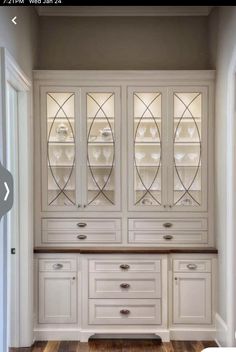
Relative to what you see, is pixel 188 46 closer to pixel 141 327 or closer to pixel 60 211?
pixel 60 211

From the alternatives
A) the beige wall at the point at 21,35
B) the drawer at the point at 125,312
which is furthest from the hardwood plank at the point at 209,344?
the beige wall at the point at 21,35

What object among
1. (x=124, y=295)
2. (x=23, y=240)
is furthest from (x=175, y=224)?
(x=23, y=240)

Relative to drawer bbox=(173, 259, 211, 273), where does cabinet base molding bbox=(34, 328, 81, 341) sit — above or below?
below

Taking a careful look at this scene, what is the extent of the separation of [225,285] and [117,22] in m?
2.41

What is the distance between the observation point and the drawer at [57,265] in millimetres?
3697

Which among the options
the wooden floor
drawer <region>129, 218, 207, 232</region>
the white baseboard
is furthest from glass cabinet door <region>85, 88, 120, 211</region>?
the white baseboard

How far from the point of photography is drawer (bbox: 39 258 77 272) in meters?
3.70

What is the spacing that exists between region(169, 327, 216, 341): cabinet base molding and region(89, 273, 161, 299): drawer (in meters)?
0.34

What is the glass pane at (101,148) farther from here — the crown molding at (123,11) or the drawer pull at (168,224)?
the crown molding at (123,11)

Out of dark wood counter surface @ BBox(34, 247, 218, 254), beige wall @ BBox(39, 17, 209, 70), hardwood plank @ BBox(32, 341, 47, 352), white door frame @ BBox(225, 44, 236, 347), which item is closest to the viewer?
white door frame @ BBox(225, 44, 236, 347)

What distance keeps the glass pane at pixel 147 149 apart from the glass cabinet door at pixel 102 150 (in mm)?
169

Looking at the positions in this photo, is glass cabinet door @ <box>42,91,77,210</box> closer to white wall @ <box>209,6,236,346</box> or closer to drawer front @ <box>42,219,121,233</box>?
drawer front @ <box>42,219,121,233</box>

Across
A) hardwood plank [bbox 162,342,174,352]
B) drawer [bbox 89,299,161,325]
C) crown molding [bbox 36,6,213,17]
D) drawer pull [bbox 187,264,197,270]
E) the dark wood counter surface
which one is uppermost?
crown molding [bbox 36,6,213,17]

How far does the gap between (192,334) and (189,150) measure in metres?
1.52
